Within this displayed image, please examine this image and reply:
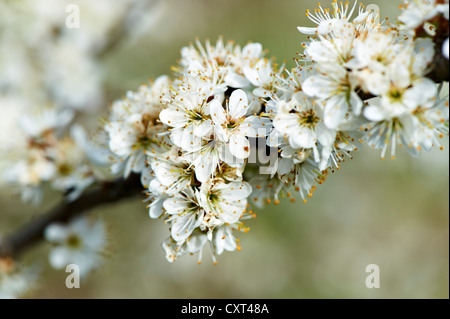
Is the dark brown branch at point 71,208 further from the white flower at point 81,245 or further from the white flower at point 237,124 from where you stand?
the white flower at point 237,124

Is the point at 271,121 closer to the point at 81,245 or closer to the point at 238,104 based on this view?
the point at 238,104

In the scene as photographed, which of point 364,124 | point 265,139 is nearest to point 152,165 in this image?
point 265,139

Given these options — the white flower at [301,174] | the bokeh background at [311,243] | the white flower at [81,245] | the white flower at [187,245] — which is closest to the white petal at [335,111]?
the white flower at [301,174]

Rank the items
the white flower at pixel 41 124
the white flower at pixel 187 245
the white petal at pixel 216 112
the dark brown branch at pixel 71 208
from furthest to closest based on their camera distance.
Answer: the white flower at pixel 41 124 → the dark brown branch at pixel 71 208 → the white flower at pixel 187 245 → the white petal at pixel 216 112

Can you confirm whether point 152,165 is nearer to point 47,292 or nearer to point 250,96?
point 250,96

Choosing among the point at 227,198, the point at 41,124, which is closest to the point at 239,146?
the point at 227,198
